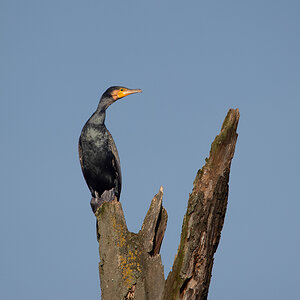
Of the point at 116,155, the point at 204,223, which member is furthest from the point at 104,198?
the point at 204,223

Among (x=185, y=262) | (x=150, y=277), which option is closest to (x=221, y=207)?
(x=185, y=262)

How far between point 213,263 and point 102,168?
12.0ft

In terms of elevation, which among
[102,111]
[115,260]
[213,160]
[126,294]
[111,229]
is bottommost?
[126,294]

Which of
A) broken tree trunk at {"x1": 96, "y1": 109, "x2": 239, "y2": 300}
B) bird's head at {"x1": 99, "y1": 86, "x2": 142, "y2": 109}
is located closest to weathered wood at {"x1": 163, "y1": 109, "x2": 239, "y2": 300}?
broken tree trunk at {"x1": 96, "y1": 109, "x2": 239, "y2": 300}

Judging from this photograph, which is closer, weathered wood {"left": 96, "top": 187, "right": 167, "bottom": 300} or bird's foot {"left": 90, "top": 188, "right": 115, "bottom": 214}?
weathered wood {"left": 96, "top": 187, "right": 167, "bottom": 300}

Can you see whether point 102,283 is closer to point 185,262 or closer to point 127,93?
point 185,262

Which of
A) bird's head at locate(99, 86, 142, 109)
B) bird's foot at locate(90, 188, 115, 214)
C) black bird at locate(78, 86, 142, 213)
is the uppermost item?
bird's head at locate(99, 86, 142, 109)

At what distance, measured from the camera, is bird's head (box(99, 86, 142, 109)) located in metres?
8.49

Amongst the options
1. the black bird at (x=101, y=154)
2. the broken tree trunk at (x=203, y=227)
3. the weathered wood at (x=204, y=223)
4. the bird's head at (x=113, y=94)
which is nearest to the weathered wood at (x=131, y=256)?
the broken tree trunk at (x=203, y=227)

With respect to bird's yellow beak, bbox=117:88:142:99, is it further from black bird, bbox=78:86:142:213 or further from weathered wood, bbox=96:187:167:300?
weathered wood, bbox=96:187:167:300

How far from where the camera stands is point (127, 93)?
8477 mm

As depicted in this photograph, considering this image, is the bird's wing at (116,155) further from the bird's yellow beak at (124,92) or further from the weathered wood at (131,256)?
the weathered wood at (131,256)

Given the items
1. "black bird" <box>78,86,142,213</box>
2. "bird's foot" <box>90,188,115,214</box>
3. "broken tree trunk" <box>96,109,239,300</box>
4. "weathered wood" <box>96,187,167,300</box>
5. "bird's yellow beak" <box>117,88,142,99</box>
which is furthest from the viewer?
"bird's foot" <box>90,188,115,214</box>

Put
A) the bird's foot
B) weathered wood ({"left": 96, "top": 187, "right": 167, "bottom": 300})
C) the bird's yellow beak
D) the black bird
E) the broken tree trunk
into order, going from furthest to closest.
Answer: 1. the bird's foot
2. the bird's yellow beak
3. the black bird
4. weathered wood ({"left": 96, "top": 187, "right": 167, "bottom": 300})
5. the broken tree trunk
